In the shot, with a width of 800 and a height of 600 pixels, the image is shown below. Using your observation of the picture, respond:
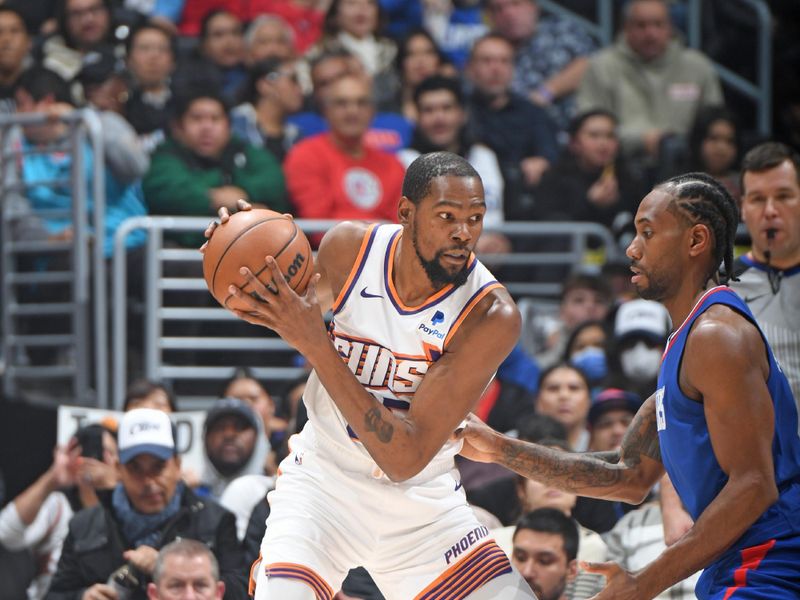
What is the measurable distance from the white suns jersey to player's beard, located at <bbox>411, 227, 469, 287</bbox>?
3cm

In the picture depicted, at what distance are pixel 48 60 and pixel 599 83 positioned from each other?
14.7 ft

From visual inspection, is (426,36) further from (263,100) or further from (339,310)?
(339,310)

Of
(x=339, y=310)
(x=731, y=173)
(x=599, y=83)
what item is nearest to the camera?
(x=339, y=310)

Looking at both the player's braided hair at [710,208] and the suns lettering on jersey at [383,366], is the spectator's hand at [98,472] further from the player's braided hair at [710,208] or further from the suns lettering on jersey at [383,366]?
the player's braided hair at [710,208]

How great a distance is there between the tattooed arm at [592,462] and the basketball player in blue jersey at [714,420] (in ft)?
0.88

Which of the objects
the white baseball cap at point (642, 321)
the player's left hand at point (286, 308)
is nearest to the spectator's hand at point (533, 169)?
the white baseball cap at point (642, 321)

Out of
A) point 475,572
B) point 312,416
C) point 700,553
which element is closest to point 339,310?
point 312,416

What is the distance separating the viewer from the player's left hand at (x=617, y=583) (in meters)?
3.73

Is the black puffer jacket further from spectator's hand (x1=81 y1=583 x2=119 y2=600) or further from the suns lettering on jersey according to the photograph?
the suns lettering on jersey

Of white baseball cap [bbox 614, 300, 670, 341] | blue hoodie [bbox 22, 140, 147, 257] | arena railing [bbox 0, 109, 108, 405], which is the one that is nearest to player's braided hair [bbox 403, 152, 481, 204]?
white baseball cap [bbox 614, 300, 670, 341]

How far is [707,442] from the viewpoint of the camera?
151 inches

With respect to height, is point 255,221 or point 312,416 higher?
point 255,221

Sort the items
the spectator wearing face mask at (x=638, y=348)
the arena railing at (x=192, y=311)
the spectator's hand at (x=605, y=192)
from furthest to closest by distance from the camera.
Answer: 1. the spectator's hand at (x=605, y=192)
2. the arena railing at (x=192, y=311)
3. the spectator wearing face mask at (x=638, y=348)

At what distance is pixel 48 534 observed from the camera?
7.60 meters
